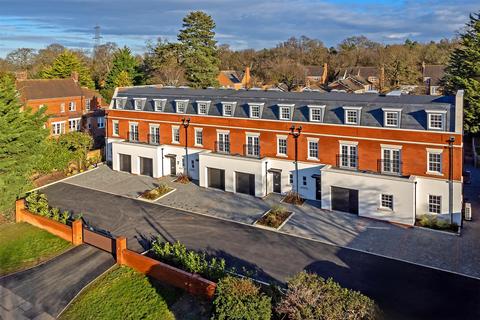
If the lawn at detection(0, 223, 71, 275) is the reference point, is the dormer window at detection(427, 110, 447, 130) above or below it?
above

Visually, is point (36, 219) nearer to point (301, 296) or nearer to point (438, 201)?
point (301, 296)

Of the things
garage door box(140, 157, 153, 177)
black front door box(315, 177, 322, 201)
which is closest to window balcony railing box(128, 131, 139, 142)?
garage door box(140, 157, 153, 177)

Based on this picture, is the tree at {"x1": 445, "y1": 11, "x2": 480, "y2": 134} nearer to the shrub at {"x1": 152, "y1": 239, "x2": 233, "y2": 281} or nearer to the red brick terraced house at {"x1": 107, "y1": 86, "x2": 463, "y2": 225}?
the red brick terraced house at {"x1": 107, "y1": 86, "x2": 463, "y2": 225}

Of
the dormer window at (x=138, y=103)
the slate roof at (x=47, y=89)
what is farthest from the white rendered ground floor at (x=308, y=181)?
the slate roof at (x=47, y=89)

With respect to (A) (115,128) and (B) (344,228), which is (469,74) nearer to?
(B) (344,228)

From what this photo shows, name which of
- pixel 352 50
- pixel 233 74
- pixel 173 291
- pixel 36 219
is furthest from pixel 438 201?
pixel 352 50

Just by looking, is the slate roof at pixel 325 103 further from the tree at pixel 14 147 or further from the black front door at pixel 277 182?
the tree at pixel 14 147

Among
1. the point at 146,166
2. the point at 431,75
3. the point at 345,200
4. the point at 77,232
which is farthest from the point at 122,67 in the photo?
the point at 431,75
